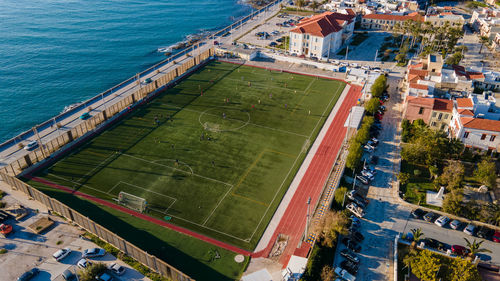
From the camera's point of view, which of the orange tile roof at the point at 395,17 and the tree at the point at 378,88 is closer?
the tree at the point at 378,88

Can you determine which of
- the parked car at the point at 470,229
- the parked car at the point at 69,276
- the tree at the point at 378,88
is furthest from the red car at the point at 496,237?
the parked car at the point at 69,276

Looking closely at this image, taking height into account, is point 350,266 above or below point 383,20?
below

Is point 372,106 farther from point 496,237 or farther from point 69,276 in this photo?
point 69,276

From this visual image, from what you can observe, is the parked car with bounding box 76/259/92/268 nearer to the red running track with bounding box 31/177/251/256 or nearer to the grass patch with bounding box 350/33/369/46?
the red running track with bounding box 31/177/251/256

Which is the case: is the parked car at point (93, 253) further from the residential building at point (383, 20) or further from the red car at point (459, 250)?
the residential building at point (383, 20)

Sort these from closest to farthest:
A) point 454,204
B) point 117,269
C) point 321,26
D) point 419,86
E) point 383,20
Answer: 1. point 117,269
2. point 454,204
3. point 419,86
4. point 321,26
5. point 383,20

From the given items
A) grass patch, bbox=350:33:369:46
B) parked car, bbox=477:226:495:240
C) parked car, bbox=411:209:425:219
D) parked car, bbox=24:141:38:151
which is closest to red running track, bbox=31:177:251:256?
parked car, bbox=24:141:38:151

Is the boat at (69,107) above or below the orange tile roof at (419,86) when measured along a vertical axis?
below

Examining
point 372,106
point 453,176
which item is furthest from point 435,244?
point 372,106
